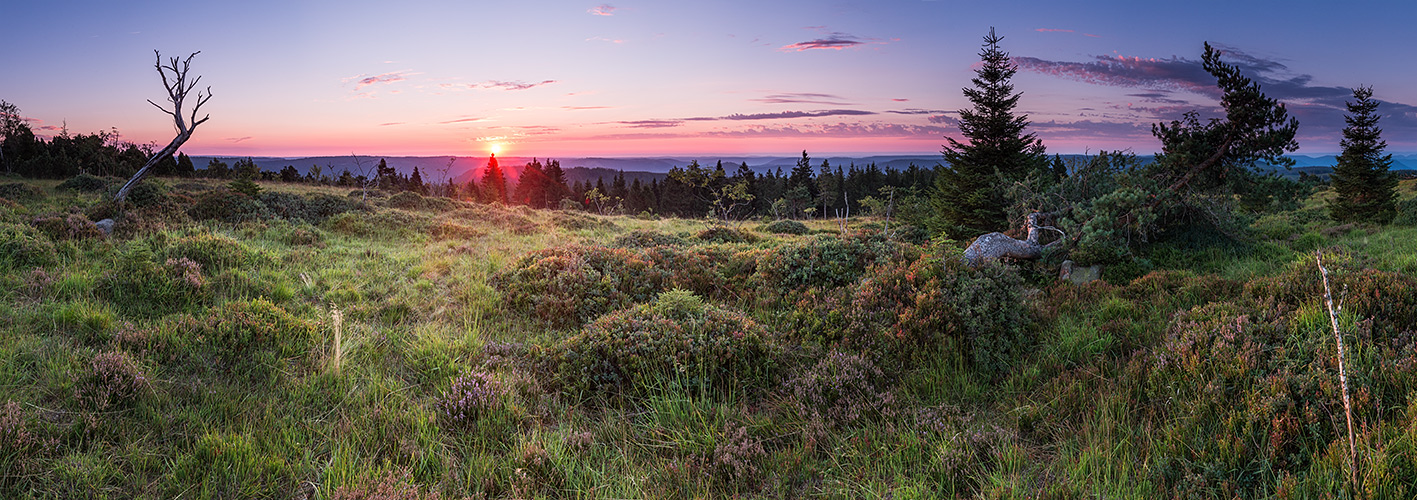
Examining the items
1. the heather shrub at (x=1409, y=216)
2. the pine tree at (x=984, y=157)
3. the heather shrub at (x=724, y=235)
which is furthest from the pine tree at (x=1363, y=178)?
the heather shrub at (x=724, y=235)

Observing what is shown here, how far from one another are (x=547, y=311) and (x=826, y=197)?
2907 inches

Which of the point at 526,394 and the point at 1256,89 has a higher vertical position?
the point at 1256,89

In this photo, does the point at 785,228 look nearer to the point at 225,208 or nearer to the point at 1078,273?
the point at 1078,273

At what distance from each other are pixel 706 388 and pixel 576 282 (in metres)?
3.64

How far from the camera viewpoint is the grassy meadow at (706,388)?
11.1 ft

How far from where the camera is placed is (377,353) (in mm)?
5590

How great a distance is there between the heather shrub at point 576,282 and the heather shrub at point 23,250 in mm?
6208

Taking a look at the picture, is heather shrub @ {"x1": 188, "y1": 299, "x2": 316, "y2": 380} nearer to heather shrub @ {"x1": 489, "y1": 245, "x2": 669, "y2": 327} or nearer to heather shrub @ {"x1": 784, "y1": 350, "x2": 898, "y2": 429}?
heather shrub @ {"x1": 489, "y1": 245, "x2": 669, "y2": 327}

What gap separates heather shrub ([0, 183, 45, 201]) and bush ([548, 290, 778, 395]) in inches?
938

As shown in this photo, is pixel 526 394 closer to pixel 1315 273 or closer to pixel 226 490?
pixel 226 490

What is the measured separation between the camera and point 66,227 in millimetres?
10148

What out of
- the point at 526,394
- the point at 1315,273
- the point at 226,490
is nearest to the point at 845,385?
the point at 526,394

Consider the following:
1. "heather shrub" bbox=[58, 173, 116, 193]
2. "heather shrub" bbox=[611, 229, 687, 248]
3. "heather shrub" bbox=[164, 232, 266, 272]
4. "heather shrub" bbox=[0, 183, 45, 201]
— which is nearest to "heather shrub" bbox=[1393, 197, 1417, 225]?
"heather shrub" bbox=[611, 229, 687, 248]

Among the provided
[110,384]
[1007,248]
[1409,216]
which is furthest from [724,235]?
[1409,216]
